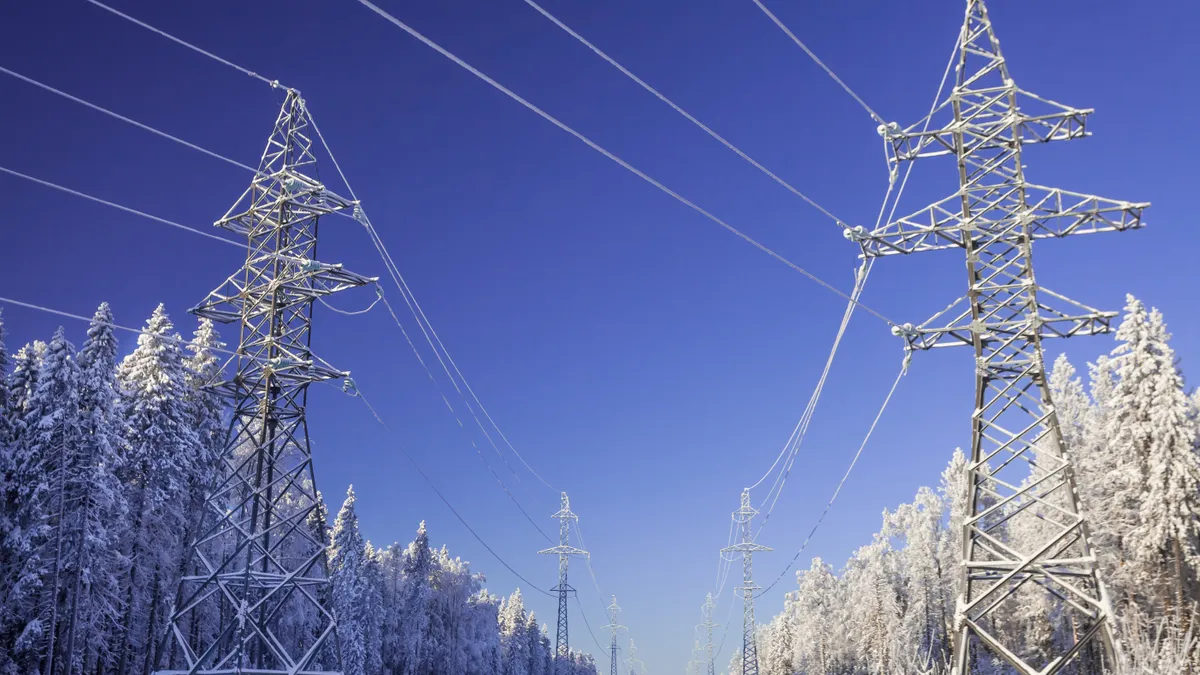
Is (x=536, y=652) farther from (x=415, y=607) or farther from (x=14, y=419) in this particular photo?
(x=14, y=419)

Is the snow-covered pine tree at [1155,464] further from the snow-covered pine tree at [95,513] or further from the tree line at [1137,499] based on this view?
the snow-covered pine tree at [95,513]

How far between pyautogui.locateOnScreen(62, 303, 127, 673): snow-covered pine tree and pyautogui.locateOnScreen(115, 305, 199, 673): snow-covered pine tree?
36.9 inches

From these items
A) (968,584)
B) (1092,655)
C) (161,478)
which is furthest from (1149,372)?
(161,478)

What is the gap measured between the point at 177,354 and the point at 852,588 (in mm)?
71512

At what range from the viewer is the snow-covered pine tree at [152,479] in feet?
112

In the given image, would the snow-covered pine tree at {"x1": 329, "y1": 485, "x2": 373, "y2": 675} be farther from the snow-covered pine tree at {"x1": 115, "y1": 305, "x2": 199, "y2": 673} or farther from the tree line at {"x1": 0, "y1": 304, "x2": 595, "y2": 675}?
the snow-covered pine tree at {"x1": 115, "y1": 305, "x2": 199, "y2": 673}

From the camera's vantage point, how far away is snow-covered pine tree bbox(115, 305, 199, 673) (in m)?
34.2

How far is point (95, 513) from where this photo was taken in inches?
1240

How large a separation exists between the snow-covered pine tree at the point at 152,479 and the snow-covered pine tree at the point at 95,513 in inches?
36.9

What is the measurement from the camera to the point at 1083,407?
55.8 metres

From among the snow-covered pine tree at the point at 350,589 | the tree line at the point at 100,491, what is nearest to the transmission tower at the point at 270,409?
the tree line at the point at 100,491

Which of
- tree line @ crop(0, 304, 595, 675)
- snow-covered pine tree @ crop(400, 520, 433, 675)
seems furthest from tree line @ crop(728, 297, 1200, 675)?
snow-covered pine tree @ crop(400, 520, 433, 675)

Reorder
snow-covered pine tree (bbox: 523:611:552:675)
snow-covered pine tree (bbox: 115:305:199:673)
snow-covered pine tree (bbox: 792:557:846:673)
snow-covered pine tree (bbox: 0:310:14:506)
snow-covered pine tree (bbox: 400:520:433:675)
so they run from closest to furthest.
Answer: snow-covered pine tree (bbox: 0:310:14:506)
snow-covered pine tree (bbox: 115:305:199:673)
snow-covered pine tree (bbox: 400:520:433:675)
snow-covered pine tree (bbox: 792:557:846:673)
snow-covered pine tree (bbox: 523:611:552:675)

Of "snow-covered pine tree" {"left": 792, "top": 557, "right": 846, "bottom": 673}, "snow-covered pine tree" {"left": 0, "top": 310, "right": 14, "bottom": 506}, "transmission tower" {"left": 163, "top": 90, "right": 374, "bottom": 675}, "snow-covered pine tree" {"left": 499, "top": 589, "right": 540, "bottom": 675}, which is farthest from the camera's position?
"snow-covered pine tree" {"left": 499, "top": 589, "right": 540, "bottom": 675}
